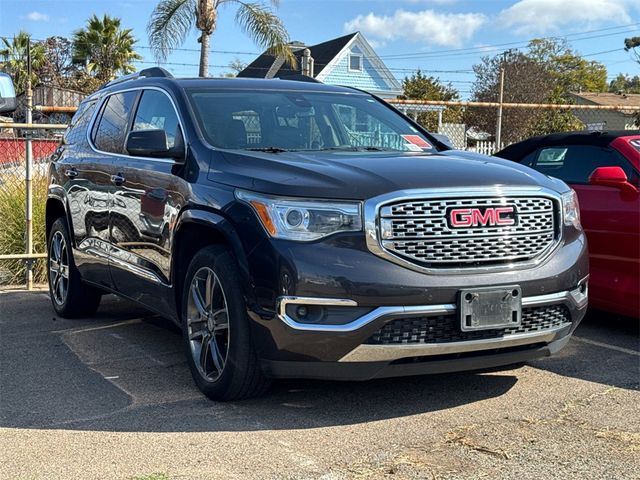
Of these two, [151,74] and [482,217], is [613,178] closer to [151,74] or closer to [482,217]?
[482,217]

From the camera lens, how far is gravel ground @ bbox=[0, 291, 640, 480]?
140 inches

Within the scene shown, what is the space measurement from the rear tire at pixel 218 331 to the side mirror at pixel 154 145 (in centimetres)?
72

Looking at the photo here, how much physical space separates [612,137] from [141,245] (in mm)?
3753

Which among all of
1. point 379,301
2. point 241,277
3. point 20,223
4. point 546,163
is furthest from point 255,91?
point 20,223

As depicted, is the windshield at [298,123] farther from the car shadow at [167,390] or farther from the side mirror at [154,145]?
the car shadow at [167,390]

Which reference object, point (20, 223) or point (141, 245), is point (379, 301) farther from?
point (20, 223)

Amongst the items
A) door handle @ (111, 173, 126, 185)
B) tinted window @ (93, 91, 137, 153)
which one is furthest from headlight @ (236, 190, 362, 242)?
tinted window @ (93, 91, 137, 153)

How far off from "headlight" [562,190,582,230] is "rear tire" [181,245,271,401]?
74.5 inches

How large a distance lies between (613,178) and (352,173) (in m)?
2.59

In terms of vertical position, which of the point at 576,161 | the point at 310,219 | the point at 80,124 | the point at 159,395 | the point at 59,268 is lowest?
the point at 159,395

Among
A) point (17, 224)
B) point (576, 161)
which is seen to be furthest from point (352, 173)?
point (17, 224)

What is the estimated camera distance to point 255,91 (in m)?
5.45

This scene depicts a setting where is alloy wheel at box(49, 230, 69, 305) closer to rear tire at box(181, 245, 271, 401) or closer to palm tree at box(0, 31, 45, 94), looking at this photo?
rear tire at box(181, 245, 271, 401)

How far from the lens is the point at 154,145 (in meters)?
4.80
